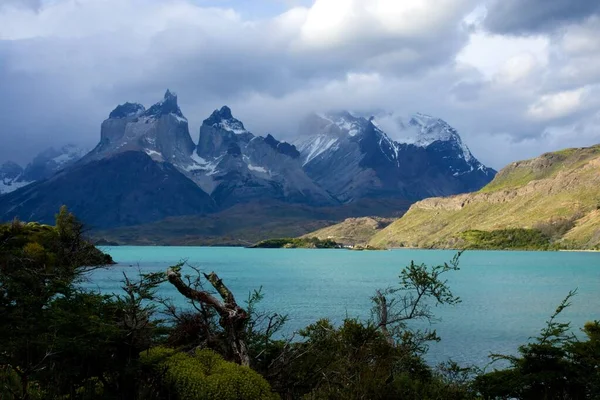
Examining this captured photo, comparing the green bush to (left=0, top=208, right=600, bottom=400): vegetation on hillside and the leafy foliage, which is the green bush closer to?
(left=0, top=208, right=600, bottom=400): vegetation on hillside

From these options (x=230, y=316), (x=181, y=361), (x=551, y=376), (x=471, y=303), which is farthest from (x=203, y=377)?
(x=471, y=303)

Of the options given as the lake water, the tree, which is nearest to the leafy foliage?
the tree

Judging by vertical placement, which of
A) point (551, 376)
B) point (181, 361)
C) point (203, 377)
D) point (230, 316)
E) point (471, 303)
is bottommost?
point (471, 303)

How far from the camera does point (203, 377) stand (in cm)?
1576

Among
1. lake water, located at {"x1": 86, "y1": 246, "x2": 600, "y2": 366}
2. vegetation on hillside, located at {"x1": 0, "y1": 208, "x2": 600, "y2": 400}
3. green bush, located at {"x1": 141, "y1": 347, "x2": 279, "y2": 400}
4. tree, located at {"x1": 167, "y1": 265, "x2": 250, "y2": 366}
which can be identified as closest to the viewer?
green bush, located at {"x1": 141, "y1": 347, "x2": 279, "y2": 400}

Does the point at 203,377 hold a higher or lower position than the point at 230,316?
lower

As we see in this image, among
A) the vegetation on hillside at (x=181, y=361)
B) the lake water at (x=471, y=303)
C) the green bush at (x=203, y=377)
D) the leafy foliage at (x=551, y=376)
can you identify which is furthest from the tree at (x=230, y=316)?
the leafy foliage at (x=551, y=376)

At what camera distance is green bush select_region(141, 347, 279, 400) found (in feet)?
50.9

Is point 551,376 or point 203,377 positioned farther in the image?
point 551,376

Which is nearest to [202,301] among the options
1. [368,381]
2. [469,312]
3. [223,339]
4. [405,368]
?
[223,339]

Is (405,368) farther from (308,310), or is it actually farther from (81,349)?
(308,310)

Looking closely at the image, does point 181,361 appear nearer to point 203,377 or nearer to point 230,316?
point 203,377

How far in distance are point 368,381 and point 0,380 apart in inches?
413

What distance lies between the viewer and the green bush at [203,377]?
50.9ft
